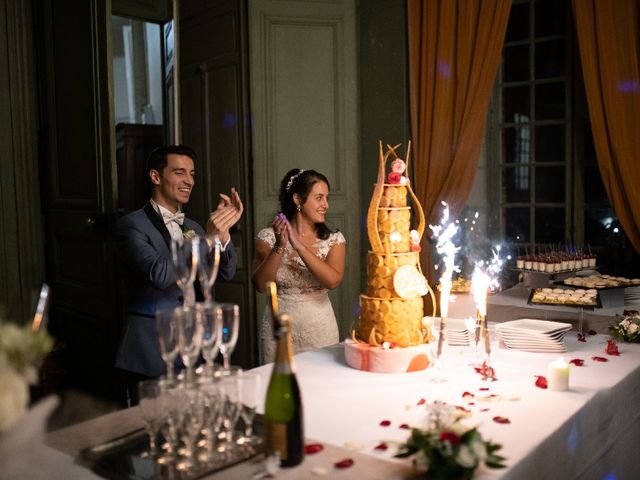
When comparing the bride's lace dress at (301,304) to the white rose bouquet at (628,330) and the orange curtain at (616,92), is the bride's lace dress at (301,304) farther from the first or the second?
the orange curtain at (616,92)

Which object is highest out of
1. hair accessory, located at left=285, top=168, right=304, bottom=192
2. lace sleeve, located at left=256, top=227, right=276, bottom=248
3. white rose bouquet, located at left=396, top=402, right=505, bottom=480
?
hair accessory, located at left=285, top=168, right=304, bottom=192

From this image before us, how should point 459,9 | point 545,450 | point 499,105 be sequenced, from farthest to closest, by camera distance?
point 499,105
point 459,9
point 545,450

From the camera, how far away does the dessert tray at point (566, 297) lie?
3.08m

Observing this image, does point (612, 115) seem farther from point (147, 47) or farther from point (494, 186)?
point (147, 47)

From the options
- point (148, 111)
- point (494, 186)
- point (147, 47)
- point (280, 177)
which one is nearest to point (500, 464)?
point (280, 177)

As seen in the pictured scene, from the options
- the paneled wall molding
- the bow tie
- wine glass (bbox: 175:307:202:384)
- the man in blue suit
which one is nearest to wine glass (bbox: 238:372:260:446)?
wine glass (bbox: 175:307:202:384)

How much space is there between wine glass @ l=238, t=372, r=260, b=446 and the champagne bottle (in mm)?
42

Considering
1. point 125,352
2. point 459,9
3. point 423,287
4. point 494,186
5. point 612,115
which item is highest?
point 459,9

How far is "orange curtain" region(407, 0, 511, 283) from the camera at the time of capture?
4.46 metres

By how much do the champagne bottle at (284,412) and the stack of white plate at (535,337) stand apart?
132 cm

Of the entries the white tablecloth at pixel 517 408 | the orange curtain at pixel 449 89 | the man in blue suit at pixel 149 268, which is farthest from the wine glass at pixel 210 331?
the orange curtain at pixel 449 89

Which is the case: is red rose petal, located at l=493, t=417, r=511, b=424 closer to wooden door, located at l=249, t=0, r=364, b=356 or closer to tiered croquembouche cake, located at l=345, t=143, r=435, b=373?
tiered croquembouche cake, located at l=345, t=143, r=435, b=373

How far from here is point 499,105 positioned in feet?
16.1

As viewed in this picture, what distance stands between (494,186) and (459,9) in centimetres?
123
